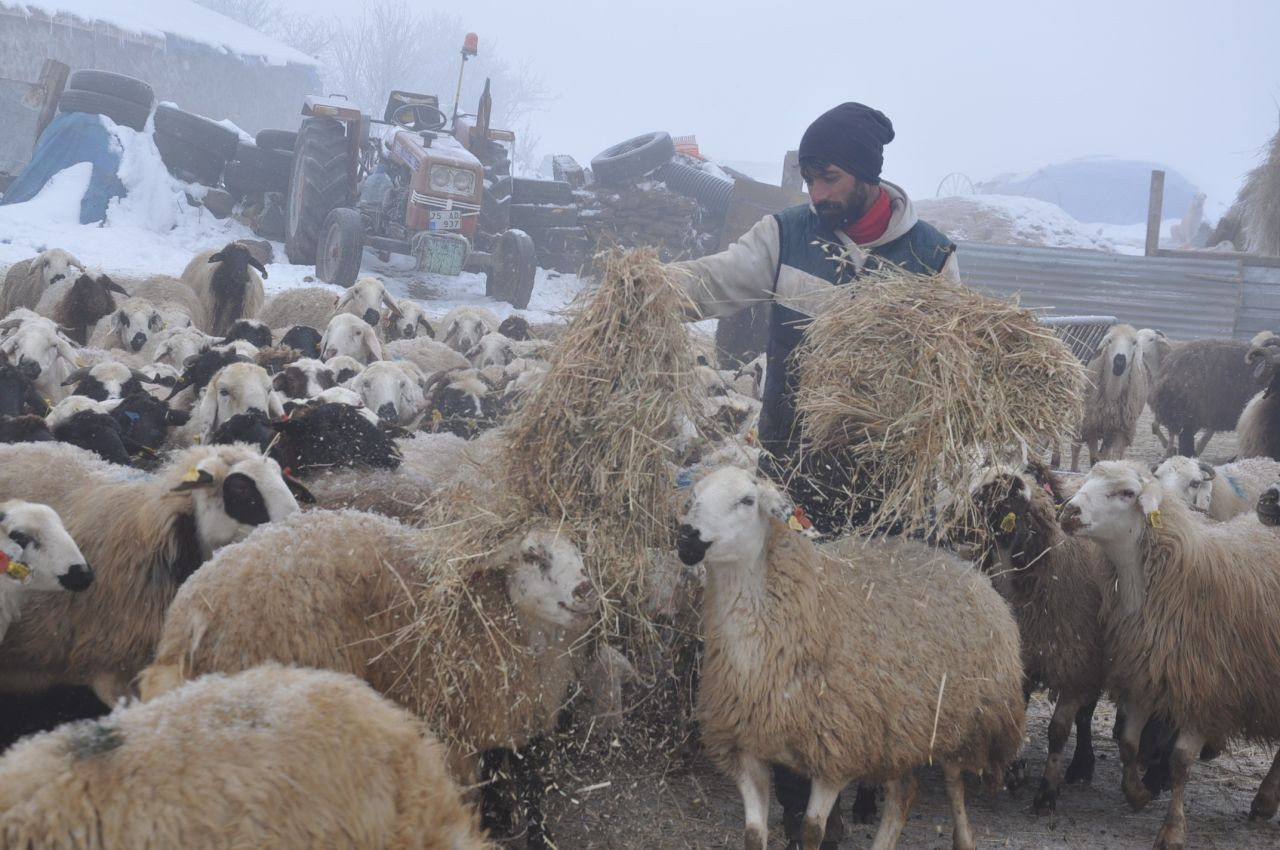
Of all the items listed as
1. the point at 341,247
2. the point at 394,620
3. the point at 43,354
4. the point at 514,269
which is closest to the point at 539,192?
the point at 514,269

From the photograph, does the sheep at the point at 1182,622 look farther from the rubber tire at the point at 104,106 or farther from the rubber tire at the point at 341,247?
the rubber tire at the point at 104,106

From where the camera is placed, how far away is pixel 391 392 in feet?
25.0

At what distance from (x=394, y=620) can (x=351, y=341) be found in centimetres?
600

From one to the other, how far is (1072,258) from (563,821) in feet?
61.9

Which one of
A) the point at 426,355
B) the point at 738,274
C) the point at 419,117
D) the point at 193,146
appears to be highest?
the point at 419,117

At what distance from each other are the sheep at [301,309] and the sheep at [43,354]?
329cm

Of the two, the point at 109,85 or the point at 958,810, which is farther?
the point at 109,85

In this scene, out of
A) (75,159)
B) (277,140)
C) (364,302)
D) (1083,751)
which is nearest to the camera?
(1083,751)

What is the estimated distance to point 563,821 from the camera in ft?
15.0

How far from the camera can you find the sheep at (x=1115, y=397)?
37.0 feet

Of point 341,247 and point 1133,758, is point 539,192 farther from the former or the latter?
point 1133,758

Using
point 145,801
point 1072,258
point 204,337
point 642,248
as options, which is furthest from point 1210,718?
point 1072,258

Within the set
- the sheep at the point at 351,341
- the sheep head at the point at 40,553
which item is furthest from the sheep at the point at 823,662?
the sheep at the point at 351,341

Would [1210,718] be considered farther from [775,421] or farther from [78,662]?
[78,662]
